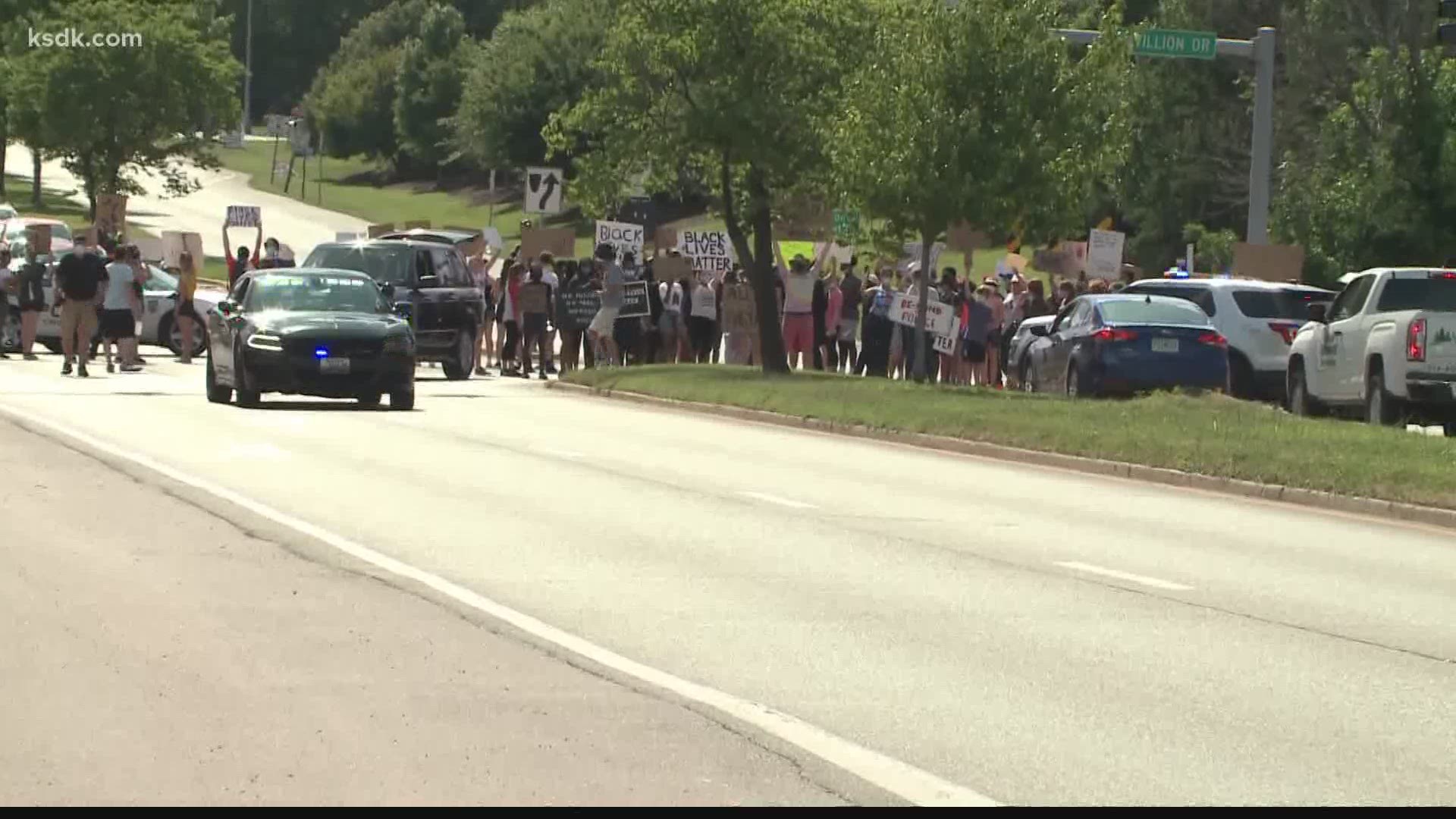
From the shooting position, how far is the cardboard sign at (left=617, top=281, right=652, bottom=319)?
3925cm

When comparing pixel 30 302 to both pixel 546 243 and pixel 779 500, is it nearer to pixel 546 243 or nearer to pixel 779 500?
pixel 546 243

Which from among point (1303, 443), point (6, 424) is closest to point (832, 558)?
point (1303, 443)

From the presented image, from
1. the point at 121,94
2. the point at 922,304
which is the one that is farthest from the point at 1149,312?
the point at 121,94

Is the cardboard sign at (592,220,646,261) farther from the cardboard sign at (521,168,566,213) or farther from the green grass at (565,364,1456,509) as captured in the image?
the green grass at (565,364,1456,509)

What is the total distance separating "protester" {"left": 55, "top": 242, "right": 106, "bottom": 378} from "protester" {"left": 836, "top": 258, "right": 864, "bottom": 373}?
10.6m

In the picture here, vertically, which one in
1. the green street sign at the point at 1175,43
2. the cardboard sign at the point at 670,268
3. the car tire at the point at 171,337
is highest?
the green street sign at the point at 1175,43

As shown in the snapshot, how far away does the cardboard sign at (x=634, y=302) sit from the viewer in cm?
3925

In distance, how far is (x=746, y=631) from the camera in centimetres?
1167


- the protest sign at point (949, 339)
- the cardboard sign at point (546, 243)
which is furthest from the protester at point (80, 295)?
the protest sign at point (949, 339)

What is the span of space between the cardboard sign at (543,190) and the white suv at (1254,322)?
13.1 m

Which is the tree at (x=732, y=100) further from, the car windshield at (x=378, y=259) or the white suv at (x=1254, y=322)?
the white suv at (x=1254, y=322)

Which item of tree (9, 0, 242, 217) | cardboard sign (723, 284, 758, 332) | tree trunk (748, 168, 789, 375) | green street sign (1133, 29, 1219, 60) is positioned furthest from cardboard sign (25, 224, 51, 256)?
tree (9, 0, 242, 217)

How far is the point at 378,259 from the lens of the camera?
36.9m

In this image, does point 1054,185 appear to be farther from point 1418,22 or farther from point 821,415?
point 1418,22
